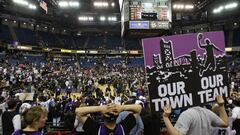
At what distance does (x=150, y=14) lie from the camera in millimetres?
18156

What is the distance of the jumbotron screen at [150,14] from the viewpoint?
685 inches

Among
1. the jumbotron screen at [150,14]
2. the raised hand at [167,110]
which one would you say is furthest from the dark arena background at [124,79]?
the raised hand at [167,110]

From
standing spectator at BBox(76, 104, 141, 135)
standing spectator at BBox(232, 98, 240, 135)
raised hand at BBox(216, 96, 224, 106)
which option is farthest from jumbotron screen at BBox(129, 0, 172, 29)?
standing spectator at BBox(76, 104, 141, 135)

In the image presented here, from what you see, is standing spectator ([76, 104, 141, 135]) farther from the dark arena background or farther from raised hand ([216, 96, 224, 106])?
raised hand ([216, 96, 224, 106])

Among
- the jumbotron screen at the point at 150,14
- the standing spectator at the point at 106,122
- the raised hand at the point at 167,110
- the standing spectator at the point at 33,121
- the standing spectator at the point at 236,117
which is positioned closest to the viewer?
the standing spectator at the point at 106,122

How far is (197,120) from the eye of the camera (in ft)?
9.86

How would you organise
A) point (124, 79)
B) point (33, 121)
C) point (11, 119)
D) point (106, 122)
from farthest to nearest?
point (124, 79)
point (11, 119)
point (33, 121)
point (106, 122)

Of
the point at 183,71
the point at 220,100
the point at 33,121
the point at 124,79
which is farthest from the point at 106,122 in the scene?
the point at 124,79

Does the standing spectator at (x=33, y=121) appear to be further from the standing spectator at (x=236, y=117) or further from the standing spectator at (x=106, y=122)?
the standing spectator at (x=236, y=117)

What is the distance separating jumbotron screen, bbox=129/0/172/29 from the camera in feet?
57.1

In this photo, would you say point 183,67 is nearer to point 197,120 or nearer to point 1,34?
point 197,120

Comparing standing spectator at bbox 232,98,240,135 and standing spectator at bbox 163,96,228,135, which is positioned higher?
standing spectator at bbox 163,96,228,135

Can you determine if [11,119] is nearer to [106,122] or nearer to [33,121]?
[33,121]

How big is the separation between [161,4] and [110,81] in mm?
12958
